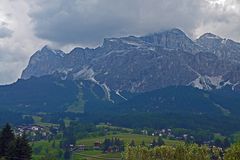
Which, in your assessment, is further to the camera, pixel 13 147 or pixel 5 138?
pixel 5 138

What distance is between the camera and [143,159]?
155 metres

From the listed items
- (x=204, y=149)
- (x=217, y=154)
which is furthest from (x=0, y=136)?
(x=217, y=154)

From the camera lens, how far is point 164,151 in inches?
5674

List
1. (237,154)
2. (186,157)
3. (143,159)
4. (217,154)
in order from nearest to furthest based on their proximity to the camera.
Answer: (237,154) → (186,157) → (143,159) → (217,154)

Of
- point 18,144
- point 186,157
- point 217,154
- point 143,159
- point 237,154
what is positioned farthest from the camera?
point 217,154

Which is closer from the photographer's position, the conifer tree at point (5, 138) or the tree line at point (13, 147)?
the tree line at point (13, 147)

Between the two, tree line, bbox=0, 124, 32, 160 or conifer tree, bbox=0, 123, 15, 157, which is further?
conifer tree, bbox=0, 123, 15, 157

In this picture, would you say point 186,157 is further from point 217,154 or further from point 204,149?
point 217,154

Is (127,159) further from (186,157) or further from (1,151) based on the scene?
(1,151)

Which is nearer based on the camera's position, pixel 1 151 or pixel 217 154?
pixel 1 151

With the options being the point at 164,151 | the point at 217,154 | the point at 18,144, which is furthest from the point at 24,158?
the point at 217,154

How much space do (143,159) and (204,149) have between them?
Result: 888 inches

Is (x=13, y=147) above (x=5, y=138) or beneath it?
beneath

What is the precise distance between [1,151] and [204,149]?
202ft
